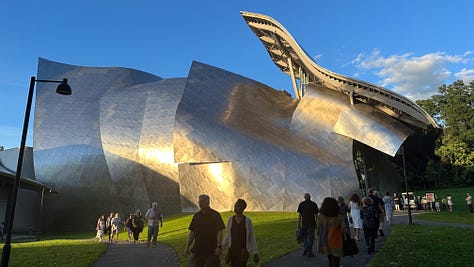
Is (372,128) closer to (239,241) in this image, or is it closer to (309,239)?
(309,239)

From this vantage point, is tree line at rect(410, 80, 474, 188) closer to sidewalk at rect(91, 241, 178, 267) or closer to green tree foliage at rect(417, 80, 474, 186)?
green tree foliage at rect(417, 80, 474, 186)

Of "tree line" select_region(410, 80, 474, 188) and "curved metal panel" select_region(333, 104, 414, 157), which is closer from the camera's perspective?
"curved metal panel" select_region(333, 104, 414, 157)

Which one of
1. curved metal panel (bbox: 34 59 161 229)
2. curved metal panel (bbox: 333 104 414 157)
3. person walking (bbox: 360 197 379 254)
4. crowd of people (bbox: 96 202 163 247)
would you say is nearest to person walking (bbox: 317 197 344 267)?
person walking (bbox: 360 197 379 254)

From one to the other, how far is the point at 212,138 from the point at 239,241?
65.9ft

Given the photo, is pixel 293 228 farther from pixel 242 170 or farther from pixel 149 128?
pixel 149 128

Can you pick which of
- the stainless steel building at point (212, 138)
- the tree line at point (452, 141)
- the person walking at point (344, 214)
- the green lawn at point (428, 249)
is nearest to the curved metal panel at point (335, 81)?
the stainless steel building at point (212, 138)

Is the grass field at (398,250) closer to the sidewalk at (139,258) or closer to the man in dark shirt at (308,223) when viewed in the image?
the sidewalk at (139,258)

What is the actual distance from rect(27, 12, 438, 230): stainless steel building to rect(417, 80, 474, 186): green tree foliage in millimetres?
24896

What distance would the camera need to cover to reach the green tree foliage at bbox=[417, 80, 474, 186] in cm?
5475

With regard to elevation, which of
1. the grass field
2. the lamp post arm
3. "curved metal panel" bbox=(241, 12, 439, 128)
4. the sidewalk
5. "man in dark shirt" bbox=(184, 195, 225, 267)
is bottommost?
the sidewalk

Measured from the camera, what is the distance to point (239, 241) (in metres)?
6.12

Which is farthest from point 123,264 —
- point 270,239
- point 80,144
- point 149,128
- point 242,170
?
point 80,144

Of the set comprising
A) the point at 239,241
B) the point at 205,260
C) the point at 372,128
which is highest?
the point at 372,128

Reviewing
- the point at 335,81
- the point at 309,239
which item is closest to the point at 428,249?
the point at 309,239
